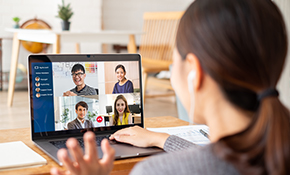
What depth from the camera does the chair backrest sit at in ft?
10.6

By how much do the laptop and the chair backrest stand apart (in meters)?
2.30

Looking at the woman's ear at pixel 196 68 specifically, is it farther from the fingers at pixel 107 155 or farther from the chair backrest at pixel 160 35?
the chair backrest at pixel 160 35

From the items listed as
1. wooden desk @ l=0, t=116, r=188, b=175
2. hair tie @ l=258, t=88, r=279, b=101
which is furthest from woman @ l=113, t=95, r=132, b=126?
hair tie @ l=258, t=88, r=279, b=101

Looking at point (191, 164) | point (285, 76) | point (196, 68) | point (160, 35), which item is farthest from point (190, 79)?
point (160, 35)

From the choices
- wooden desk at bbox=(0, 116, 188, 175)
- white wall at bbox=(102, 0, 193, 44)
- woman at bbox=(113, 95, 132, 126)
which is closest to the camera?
wooden desk at bbox=(0, 116, 188, 175)

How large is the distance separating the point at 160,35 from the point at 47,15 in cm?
173

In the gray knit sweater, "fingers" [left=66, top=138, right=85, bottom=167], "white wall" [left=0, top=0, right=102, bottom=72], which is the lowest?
the gray knit sweater

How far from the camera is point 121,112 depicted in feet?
2.89

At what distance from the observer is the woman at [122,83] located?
2.89 ft

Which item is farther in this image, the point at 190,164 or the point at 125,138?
the point at 125,138

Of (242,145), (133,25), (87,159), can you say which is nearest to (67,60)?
(87,159)

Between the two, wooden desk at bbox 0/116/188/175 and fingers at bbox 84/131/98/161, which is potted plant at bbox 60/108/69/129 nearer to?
wooden desk at bbox 0/116/188/175

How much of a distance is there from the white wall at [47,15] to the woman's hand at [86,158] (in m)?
3.62

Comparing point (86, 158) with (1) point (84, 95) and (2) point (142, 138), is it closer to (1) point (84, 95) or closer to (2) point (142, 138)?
(2) point (142, 138)
